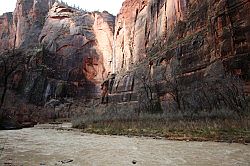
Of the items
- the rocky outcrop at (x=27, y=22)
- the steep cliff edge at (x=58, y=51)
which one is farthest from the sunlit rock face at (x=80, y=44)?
the rocky outcrop at (x=27, y=22)

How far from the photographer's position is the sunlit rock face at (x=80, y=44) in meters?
90.1

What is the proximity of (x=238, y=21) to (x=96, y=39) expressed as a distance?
6959cm

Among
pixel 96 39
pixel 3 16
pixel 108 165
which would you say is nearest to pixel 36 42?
pixel 96 39

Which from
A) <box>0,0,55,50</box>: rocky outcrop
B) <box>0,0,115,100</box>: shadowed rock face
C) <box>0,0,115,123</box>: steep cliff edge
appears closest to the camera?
<box>0,0,115,123</box>: steep cliff edge

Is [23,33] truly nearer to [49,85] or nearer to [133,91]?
[49,85]

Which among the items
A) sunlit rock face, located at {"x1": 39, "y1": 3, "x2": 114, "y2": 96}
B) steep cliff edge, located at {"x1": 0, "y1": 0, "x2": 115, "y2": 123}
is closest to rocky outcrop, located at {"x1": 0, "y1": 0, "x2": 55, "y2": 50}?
steep cliff edge, located at {"x1": 0, "y1": 0, "x2": 115, "y2": 123}

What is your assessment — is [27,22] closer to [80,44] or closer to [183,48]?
[80,44]

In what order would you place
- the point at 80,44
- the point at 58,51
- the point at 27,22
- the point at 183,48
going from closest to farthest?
the point at 183,48
the point at 58,51
the point at 80,44
the point at 27,22

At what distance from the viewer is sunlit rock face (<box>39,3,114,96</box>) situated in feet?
295

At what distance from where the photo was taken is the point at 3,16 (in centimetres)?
12150

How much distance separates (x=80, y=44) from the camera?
9350 cm

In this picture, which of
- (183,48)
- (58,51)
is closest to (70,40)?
(58,51)

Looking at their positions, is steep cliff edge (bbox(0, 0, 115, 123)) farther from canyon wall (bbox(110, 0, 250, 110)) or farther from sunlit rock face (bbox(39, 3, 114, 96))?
canyon wall (bbox(110, 0, 250, 110))

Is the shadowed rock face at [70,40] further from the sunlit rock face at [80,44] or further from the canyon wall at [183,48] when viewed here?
the canyon wall at [183,48]
